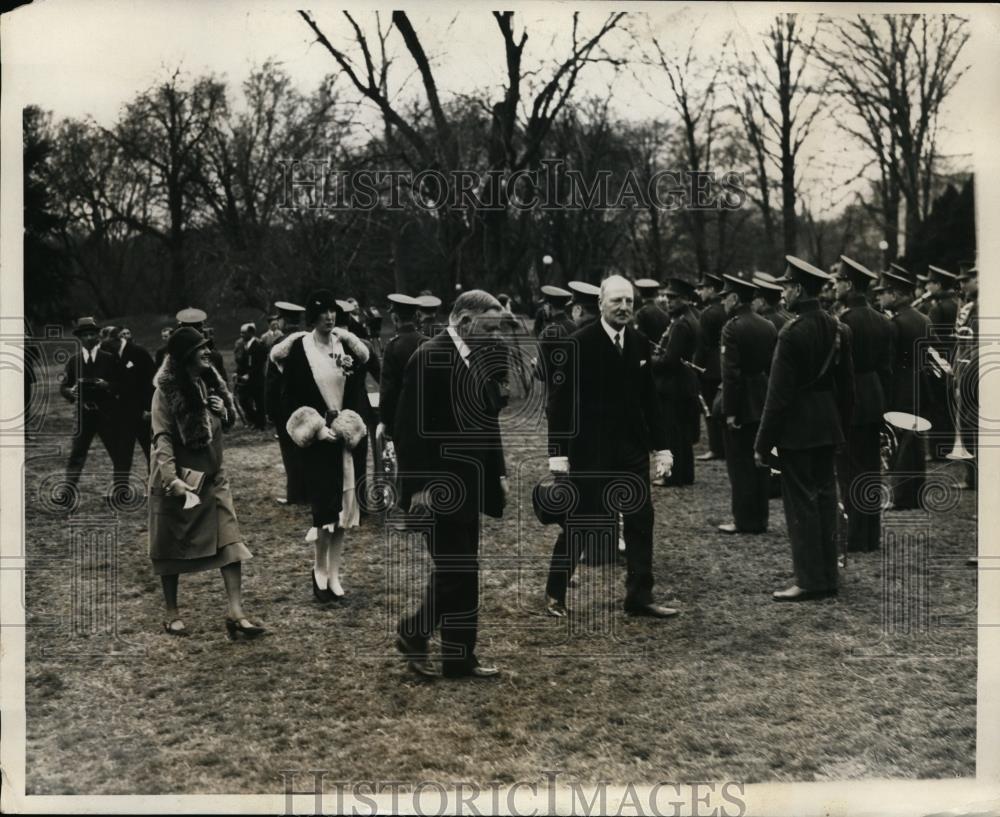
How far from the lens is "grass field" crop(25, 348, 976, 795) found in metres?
4.70

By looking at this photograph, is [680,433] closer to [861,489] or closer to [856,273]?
[861,489]

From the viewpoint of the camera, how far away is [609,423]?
6461 mm

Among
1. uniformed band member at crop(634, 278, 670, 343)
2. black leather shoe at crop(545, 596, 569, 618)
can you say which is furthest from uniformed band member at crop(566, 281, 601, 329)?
black leather shoe at crop(545, 596, 569, 618)

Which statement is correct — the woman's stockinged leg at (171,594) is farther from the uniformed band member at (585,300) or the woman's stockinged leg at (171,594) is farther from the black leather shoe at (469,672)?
the uniformed band member at (585,300)

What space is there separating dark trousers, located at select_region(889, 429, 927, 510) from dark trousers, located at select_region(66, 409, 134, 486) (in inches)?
286

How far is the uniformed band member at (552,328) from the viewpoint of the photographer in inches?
422

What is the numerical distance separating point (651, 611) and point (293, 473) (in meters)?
4.36

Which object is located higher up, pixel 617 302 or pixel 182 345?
pixel 617 302

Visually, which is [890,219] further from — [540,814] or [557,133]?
[540,814]

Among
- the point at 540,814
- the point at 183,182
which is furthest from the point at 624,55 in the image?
the point at 540,814

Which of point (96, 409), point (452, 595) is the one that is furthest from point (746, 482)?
point (96, 409)

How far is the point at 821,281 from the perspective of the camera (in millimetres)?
6844

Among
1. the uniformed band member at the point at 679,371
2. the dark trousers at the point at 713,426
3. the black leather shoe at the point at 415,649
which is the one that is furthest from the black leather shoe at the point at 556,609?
the dark trousers at the point at 713,426

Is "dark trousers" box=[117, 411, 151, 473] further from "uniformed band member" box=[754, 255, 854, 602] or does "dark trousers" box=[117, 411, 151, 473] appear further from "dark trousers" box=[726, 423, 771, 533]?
A: "uniformed band member" box=[754, 255, 854, 602]
